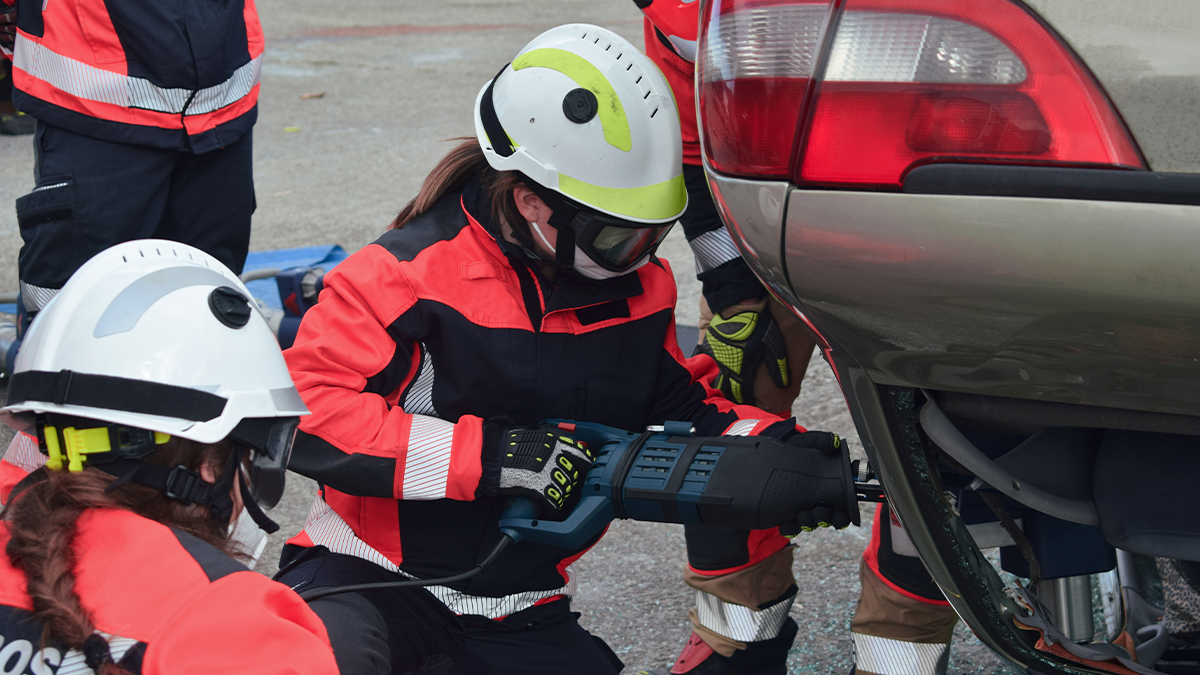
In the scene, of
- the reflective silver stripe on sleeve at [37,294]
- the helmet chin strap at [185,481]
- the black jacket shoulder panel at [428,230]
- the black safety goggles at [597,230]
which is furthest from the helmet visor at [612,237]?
the reflective silver stripe on sleeve at [37,294]

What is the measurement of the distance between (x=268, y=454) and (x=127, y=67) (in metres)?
2.00

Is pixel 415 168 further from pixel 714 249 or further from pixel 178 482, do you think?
pixel 178 482

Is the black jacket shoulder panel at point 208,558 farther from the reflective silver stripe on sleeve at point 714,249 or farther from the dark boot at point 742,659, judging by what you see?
the reflective silver stripe on sleeve at point 714,249

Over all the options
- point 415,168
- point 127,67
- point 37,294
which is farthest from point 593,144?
point 415,168

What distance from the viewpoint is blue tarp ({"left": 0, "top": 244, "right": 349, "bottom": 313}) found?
4.45m

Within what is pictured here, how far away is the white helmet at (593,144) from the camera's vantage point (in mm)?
1996

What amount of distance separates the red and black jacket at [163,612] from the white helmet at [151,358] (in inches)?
5.0

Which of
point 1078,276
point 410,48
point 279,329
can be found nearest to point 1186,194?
point 1078,276

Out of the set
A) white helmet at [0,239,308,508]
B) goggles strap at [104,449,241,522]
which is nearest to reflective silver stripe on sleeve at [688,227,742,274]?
white helmet at [0,239,308,508]

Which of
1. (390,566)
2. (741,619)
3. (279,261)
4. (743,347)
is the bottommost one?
(279,261)

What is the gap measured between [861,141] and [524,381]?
947mm

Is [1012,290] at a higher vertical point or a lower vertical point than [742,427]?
higher

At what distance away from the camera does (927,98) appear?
4.14 ft

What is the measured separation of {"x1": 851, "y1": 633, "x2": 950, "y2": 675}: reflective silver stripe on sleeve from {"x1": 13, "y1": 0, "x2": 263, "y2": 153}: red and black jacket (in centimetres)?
243
